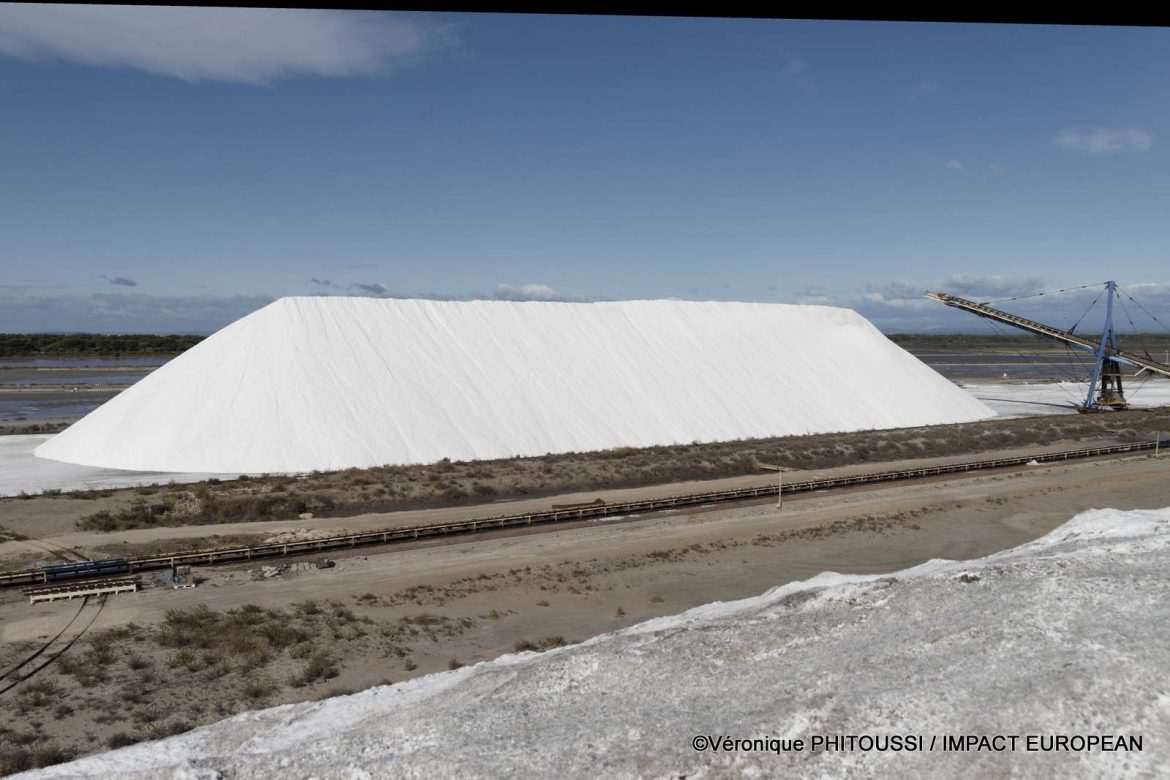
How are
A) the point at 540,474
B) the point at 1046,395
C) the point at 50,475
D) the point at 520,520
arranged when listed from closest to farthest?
the point at 520,520, the point at 50,475, the point at 540,474, the point at 1046,395

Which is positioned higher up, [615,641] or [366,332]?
[366,332]

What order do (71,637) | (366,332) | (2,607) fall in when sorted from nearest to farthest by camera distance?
(71,637), (2,607), (366,332)

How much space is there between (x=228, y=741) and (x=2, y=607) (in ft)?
33.0

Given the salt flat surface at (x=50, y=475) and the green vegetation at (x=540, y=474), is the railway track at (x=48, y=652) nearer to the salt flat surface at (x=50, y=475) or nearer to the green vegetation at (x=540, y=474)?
A: the green vegetation at (x=540, y=474)

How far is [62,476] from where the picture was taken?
29.4 meters

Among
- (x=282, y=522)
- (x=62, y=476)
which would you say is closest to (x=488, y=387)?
(x=282, y=522)

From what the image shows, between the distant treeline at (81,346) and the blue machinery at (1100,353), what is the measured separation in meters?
96.0

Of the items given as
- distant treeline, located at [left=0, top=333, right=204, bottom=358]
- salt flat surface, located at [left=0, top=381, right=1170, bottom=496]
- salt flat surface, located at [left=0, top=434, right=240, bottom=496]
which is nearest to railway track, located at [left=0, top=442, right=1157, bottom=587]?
salt flat surface, located at [left=0, top=434, right=240, bottom=496]

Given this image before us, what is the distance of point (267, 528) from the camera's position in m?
23.5

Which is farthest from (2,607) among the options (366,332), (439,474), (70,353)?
(70,353)

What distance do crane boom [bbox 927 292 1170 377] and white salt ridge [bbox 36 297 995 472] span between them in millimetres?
6578

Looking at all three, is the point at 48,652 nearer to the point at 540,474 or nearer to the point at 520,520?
the point at 520,520

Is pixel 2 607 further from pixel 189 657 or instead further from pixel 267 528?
pixel 267 528

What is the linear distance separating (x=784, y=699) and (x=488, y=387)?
3006 cm
